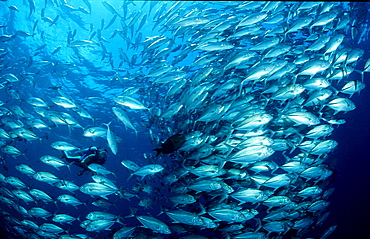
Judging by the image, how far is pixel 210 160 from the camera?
6332 mm

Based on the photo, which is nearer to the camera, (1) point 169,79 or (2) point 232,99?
(2) point 232,99

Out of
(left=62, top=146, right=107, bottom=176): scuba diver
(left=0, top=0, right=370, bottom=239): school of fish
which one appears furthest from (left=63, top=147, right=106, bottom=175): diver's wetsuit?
(left=0, top=0, right=370, bottom=239): school of fish

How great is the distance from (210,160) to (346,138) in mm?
19735

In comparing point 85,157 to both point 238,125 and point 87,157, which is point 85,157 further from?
point 238,125

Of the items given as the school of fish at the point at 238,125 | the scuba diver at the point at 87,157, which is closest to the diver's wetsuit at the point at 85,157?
the scuba diver at the point at 87,157

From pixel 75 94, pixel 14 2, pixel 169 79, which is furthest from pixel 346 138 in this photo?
pixel 14 2

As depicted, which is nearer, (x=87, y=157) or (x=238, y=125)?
(x=238, y=125)

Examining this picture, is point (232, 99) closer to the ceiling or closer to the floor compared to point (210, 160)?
closer to the ceiling

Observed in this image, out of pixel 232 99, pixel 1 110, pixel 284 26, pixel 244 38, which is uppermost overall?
pixel 1 110

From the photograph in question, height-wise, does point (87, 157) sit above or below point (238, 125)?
above

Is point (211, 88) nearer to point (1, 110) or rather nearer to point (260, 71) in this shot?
point (260, 71)

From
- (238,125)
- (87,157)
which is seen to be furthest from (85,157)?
(238,125)

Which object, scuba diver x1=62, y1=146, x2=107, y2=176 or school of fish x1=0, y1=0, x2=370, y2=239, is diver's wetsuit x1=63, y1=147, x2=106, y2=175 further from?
school of fish x1=0, y1=0, x2=370, y2=239

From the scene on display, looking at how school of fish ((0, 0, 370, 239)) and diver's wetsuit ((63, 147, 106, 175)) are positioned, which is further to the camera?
diver's wetsuit ((63, 147, 106, 175))
